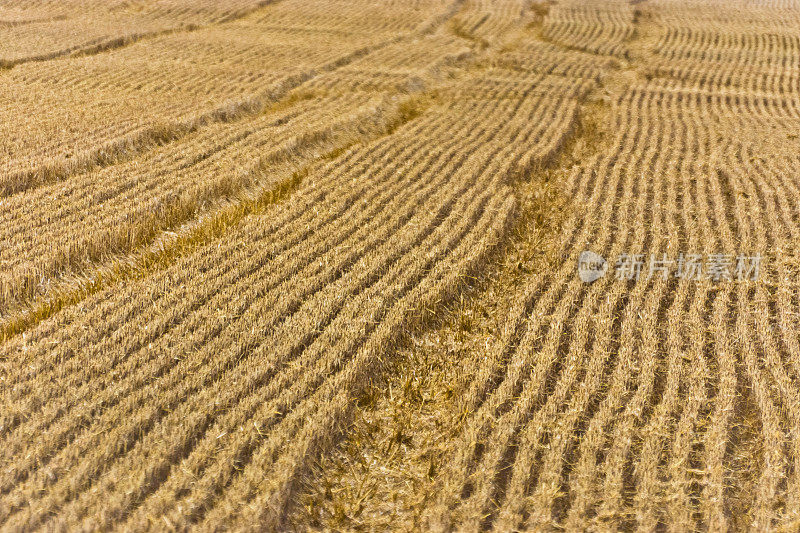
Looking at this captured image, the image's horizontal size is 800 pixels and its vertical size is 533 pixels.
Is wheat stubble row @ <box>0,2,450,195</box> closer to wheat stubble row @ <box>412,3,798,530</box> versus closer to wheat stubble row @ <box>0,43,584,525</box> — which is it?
wheat stubble row @ <box>0,43,584,525</box>

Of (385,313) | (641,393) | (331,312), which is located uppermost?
(331,312)

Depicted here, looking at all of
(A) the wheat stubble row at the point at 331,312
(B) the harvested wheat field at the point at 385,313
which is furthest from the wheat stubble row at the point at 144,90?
(A) the wheat stubble row at the point at 331,312

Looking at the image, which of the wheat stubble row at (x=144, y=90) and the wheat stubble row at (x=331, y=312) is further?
the wheat stubble row at (x=144, y=90)

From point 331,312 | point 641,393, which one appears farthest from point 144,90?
point 641,393

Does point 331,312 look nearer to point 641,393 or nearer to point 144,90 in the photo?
point 641,393

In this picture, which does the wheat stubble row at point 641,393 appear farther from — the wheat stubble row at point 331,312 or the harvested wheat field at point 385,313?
the wheat stubble row at point 331,312

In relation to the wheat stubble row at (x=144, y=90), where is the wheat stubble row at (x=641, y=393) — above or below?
below

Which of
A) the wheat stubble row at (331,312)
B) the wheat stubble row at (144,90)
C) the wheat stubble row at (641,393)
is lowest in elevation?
the wheat stubble row at (641,393)

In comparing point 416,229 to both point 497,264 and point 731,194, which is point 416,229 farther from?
point 731,194
